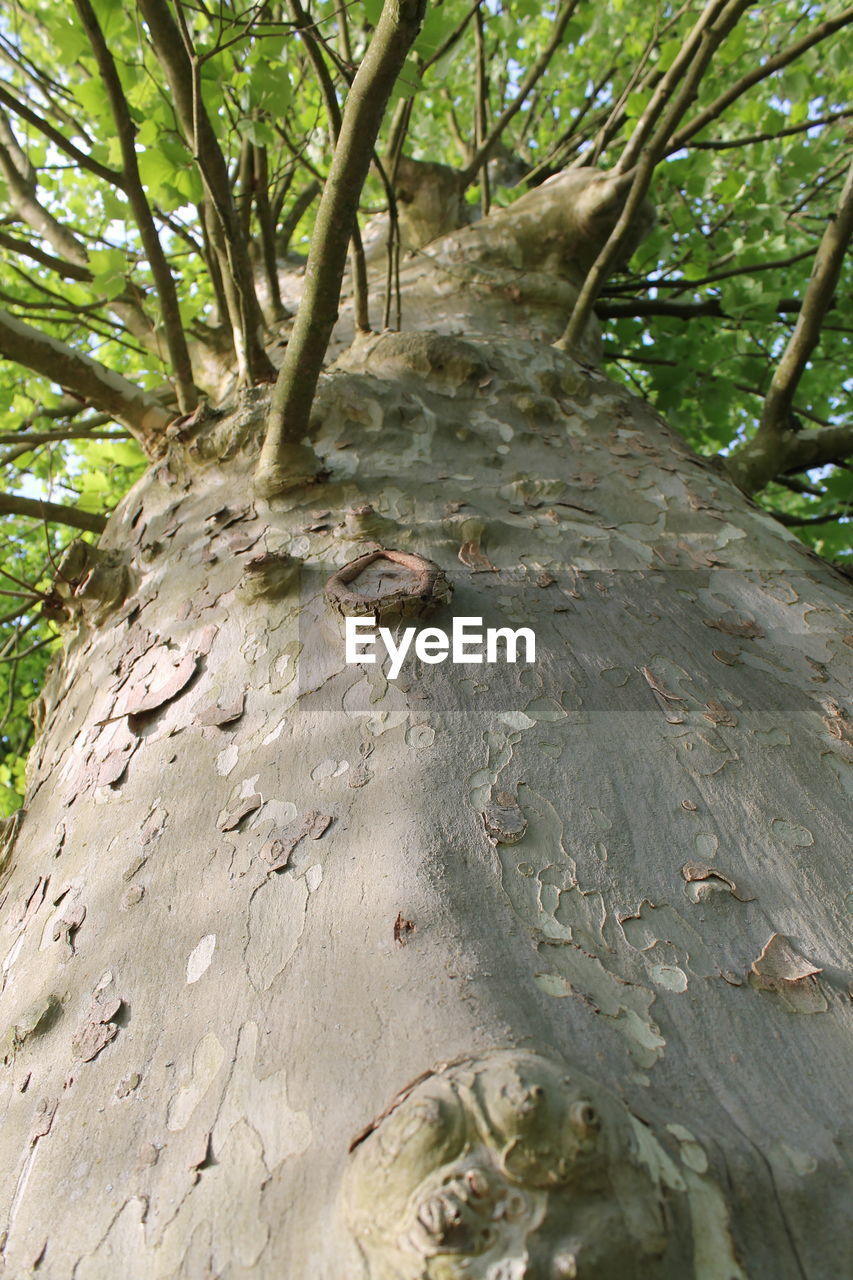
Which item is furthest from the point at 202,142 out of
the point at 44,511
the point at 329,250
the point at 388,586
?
the point at 388,586

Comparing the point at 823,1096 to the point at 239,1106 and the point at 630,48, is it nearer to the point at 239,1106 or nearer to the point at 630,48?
the point at 239,1106

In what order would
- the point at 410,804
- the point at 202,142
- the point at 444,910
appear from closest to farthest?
→ the point at 444,910 → the point at 410,804 → the point at 202,142

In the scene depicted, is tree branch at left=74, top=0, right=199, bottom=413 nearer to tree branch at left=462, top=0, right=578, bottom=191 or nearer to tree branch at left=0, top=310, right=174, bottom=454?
tree branch at left=0, top=310, right=174, bottom=454

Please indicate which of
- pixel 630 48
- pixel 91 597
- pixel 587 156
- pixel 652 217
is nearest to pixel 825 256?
pixel 652 217

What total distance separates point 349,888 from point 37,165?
341cm

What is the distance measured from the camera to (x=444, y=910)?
94 cm

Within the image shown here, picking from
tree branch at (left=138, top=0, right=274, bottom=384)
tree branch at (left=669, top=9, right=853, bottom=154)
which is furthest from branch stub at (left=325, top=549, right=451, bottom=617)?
tree branch at (left=669, top=9, right=853, bottom=154)

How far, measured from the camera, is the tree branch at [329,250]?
134 centimetres

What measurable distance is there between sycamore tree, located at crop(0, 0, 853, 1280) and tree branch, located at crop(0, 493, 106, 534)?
2 centimetres

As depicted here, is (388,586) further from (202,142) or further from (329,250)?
(202,142)

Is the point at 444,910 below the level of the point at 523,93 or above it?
below

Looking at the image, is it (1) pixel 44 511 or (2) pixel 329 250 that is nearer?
(2) pixel 329 250

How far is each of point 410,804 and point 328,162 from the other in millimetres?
3877

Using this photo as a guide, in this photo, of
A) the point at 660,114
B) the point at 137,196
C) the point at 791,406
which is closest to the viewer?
the point at 137,196
